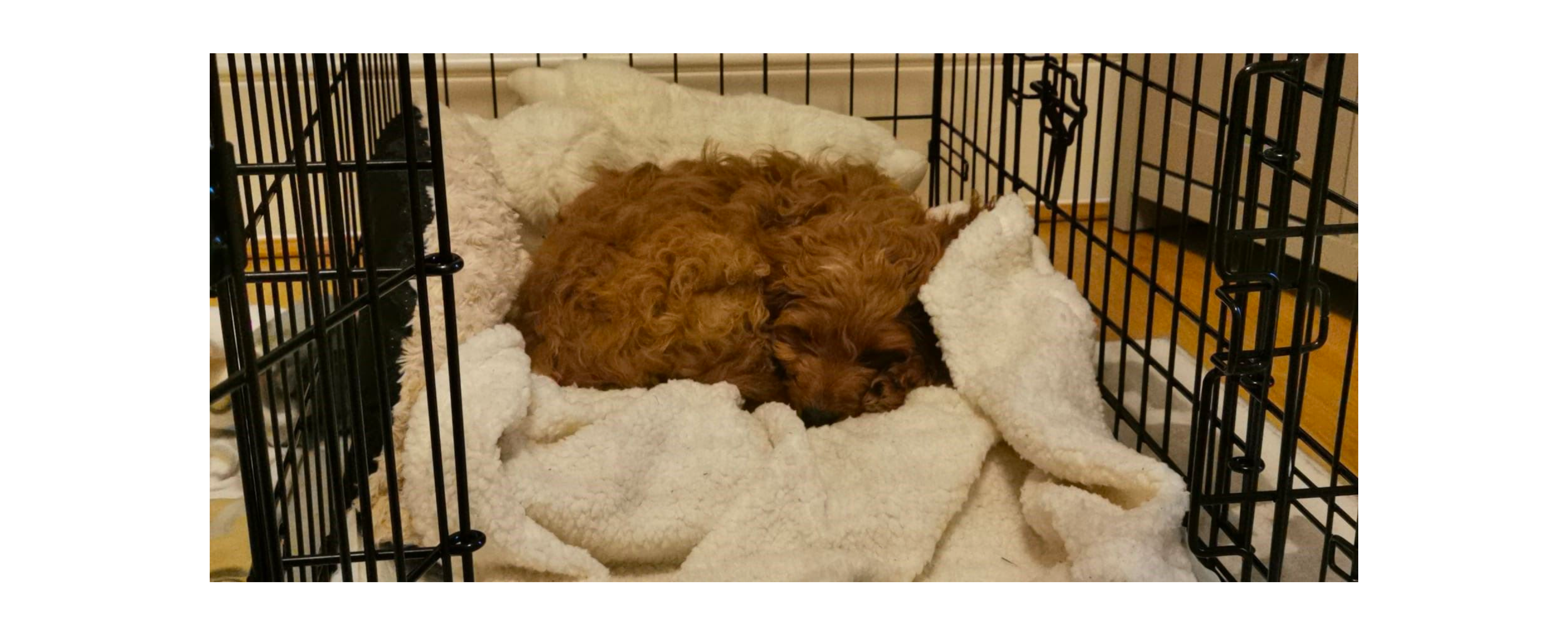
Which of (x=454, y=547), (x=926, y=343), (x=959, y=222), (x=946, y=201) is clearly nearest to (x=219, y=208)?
(x=454, y=547)

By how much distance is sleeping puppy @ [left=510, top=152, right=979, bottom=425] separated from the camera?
4.69ft

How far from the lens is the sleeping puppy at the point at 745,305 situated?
1.43 meters

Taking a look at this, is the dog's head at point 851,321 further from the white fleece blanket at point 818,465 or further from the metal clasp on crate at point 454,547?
the metal clasp on crate at point 454,547

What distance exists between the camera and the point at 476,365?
1.30m

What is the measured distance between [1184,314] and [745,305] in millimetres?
730

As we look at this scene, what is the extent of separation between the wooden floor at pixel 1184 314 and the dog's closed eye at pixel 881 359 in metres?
Answer: 0.28

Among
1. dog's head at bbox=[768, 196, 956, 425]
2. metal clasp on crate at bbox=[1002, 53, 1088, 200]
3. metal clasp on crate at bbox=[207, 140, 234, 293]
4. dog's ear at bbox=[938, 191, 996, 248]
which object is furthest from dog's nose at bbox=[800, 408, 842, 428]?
metal clasp on crate at bbox=[207, 140, 234, 293]

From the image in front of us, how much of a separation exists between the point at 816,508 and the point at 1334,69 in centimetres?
65

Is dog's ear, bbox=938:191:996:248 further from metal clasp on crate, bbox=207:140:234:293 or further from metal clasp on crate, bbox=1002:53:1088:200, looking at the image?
metal clasp on crate, bbox=207:140:234:293

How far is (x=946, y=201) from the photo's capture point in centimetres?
241

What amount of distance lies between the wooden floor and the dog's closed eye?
28 centimetres

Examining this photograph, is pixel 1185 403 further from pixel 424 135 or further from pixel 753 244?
pixel 424 135

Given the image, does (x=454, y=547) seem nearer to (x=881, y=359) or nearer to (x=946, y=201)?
(x=881, y=359)

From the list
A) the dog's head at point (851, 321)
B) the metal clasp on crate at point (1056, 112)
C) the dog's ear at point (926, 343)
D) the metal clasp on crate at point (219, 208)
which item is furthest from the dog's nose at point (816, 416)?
the metal clasp on crate at point (219, 208)
